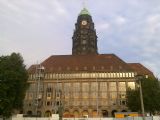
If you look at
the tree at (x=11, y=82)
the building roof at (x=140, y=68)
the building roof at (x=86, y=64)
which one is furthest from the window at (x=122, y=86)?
the tree at (x=11, y=82)

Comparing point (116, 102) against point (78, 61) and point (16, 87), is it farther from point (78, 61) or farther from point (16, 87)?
point (16, 87)

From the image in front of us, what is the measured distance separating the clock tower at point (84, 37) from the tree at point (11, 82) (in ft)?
172

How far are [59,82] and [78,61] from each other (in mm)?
11464

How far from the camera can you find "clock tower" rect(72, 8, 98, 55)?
114062 millimetres

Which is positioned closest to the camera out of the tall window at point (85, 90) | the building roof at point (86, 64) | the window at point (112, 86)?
the tall window at point (85, 90)

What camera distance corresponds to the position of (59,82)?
102 meters

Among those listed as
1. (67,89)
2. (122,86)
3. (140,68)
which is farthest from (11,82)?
(140,68)

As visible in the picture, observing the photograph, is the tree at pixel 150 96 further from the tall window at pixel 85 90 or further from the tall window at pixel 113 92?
the tall window at pixel 85 90

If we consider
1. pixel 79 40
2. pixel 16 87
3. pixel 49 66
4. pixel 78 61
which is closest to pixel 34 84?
pixel 49 66

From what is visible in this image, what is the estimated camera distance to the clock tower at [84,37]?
374ft

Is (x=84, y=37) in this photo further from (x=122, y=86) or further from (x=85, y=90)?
(x=122, y=86)

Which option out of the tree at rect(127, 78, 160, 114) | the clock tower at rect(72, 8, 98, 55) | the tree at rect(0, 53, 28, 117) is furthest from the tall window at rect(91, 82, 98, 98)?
the tree at rect(0, 53, 28, 117)

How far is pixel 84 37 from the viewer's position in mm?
115312

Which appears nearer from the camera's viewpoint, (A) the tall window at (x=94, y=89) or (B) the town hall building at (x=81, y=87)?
(B) the town hall building at (x=81, y=87)
